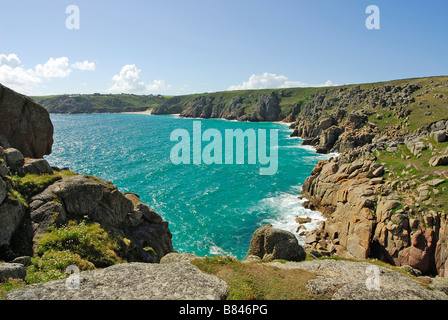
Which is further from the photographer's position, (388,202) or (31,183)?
(388,202)

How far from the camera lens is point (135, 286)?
1420cm

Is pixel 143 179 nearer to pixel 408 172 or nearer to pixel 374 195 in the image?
pixel 374 195

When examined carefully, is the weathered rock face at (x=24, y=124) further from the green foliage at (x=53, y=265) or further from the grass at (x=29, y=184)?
the green foliage at (x=53, y=265)

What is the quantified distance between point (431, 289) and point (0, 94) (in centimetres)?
4638

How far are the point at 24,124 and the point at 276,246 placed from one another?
114 ft

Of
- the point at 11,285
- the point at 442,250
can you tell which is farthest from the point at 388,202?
the point at 11,285

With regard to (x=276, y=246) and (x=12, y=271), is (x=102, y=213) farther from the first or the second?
(x=276, y=246)

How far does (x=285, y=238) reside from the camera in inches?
1094

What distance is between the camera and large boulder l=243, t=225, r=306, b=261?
2669cm

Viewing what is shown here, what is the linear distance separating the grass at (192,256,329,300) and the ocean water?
42.6 feet

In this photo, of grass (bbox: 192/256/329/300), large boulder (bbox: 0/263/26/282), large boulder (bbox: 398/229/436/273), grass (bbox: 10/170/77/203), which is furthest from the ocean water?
large boulder (bbox: 0/263/26/282)
